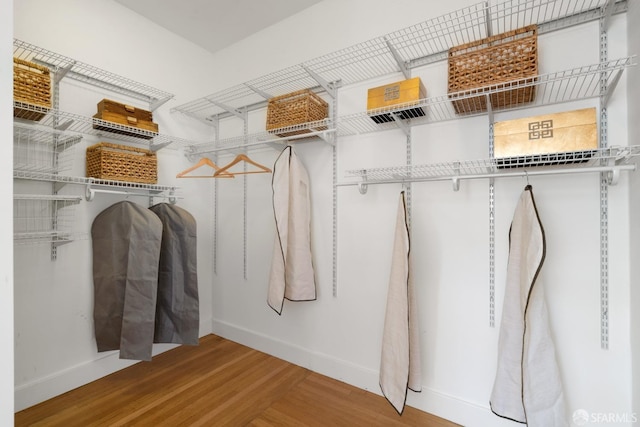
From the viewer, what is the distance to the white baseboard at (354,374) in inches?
62.8

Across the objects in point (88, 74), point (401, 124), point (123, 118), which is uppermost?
point (88, 74)

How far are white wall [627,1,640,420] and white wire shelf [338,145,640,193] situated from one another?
0.10m

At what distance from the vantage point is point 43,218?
72.6 inches

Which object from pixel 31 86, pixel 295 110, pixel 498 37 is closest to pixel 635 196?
pixel 498 37

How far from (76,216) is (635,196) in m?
3.00

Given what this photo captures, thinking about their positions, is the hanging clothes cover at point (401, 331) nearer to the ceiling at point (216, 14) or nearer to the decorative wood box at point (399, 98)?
the decorative wood box at point (399, 98)

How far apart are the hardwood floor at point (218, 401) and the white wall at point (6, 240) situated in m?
0.95

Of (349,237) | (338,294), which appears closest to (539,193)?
(349,237)

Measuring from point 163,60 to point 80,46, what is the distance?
0.59 meters

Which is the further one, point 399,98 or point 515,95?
point 399,98

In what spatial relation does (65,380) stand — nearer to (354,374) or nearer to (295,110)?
(354,374)

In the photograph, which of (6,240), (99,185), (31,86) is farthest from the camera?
(99,185)

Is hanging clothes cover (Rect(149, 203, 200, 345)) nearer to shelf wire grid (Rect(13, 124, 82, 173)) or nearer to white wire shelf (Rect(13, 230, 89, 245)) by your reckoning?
white wire shelf (Rect(13, 230, 89, 245))

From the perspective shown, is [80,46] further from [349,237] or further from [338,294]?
[338,294]
